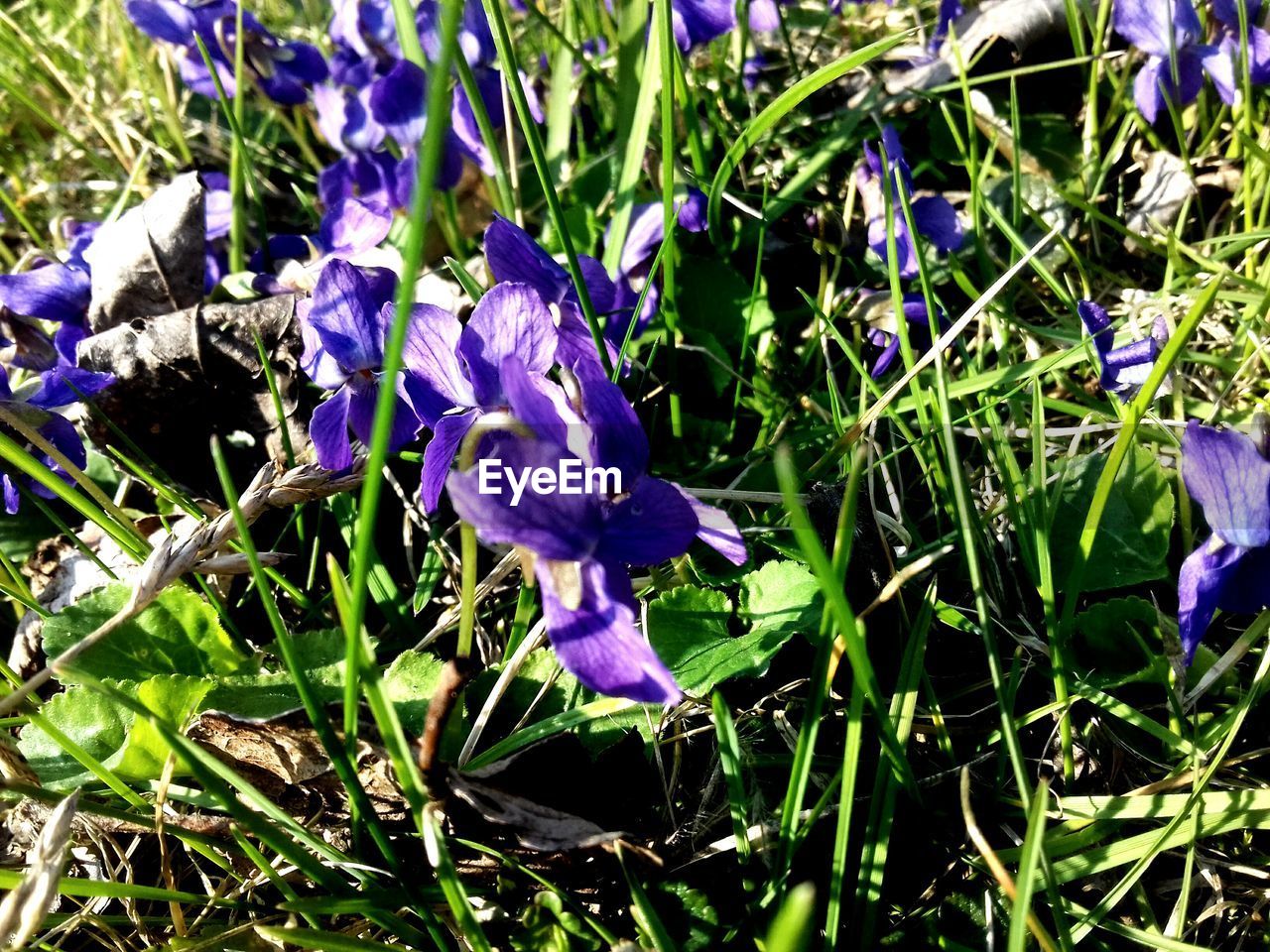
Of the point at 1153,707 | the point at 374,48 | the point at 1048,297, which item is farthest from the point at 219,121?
the point at 1153,707

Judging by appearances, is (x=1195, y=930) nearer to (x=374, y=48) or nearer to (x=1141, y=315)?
(x=1141, y=315)

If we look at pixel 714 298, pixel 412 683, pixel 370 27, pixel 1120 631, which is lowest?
pixel 1120 631

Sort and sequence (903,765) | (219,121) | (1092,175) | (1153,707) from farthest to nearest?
(219,121), (1092,175), (1153,707), (903,765)

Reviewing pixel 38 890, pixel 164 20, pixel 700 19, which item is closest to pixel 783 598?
pixel 38 890

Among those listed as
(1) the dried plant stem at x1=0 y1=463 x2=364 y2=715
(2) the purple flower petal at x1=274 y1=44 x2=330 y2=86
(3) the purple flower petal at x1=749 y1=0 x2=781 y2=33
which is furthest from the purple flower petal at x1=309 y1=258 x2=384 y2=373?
(3) the purple flower petal at x1=749 y1=0 x2=781 y2=33

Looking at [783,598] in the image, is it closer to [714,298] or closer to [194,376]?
[714,298]

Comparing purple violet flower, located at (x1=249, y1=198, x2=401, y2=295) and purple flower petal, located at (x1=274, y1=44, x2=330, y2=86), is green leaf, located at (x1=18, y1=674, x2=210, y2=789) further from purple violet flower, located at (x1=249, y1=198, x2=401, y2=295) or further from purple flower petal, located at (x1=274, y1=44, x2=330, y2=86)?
purple flower petal, located at (x1=274, y1=44, x2=330, y2=86)

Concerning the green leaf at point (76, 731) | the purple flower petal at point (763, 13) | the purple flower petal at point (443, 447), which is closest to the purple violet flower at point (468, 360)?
the purple flower petal at point (443, 447)
